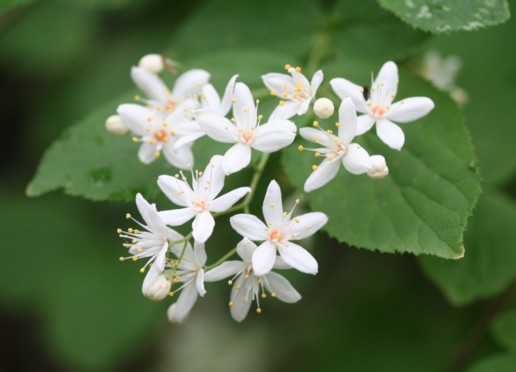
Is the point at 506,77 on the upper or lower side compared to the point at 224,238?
upper

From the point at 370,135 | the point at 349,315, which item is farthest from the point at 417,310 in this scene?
the point at 370,135

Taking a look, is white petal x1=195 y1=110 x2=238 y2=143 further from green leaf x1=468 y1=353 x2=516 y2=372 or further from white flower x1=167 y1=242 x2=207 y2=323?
green leaf x1=468 y1=353 x2=516 y2=372

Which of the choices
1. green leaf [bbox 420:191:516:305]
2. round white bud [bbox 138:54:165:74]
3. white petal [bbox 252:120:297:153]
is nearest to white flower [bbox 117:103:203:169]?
round white bud [bbox 138:54:165:74]

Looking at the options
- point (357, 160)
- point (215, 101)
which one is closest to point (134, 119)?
point (215, 101)

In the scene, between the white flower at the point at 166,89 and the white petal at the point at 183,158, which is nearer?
the white petal at the point at 183,158

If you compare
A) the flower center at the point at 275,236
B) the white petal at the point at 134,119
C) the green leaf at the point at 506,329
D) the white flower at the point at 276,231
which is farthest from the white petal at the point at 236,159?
the green leaf at the point at 506,329

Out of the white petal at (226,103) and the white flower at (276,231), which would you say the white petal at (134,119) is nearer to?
the white petal at (226,103)

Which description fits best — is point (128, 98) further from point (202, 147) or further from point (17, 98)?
point (17, 98)

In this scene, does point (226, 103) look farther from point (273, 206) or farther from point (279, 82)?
point (273, 206)
